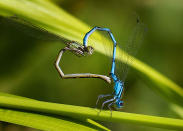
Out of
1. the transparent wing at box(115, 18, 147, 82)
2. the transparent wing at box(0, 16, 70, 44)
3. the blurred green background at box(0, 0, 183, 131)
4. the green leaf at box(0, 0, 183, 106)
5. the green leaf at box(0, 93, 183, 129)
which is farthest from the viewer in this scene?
the blurred green background at box(0, 0, 183, 131)

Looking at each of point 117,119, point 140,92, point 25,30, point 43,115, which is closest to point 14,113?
point 43,115

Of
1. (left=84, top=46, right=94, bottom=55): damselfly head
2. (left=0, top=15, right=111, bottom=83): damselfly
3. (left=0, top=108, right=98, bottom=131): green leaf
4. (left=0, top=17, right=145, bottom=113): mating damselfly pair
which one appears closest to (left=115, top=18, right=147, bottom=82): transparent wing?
(left=0, top=17, right=145, bottom=113): mating damselfly pair

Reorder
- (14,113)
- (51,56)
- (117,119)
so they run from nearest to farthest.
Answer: (117,119), (14,113), (51,56)

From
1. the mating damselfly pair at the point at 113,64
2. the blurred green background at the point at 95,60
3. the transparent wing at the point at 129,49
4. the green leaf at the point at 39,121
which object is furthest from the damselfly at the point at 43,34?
the blurred green background at the point at 95,60

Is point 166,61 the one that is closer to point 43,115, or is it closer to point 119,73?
point 119,73

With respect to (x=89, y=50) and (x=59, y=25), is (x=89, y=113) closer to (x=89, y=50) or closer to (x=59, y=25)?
(x=89, y=50)

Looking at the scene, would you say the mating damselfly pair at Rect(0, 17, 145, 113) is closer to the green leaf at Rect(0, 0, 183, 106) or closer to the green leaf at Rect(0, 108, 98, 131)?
the green leaf at Rect(0, 0, 183, 106)
